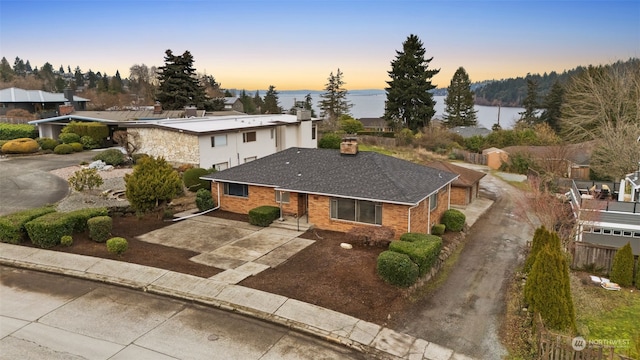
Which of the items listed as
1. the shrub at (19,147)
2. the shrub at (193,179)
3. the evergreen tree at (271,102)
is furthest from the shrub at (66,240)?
the evergreen tree at (271,102)

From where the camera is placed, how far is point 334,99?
3526 inches

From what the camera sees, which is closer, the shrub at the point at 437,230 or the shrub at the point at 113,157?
the shrub at the point at 437,230

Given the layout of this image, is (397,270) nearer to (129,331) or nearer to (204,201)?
(129,331)

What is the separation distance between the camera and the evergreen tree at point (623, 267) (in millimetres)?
16500

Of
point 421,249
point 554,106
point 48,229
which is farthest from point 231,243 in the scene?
point 554,106

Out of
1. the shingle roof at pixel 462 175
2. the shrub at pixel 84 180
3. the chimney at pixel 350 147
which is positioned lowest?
the shingle roof at pixel 462 175

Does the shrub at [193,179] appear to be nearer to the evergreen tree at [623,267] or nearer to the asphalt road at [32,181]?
the asphalt road at [32,181]

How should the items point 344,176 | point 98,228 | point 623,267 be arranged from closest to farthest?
point 623,267
point 98,228
point 344,176

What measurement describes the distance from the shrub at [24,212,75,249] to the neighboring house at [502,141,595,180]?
114ft

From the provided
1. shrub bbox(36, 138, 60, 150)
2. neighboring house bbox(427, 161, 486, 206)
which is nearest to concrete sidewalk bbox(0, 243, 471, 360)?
neighboring house bbox(427, 161, 486, 206)

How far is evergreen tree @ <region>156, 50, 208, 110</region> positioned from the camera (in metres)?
58.8

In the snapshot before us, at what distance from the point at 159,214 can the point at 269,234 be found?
238 inches

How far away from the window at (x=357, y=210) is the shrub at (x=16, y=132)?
37152mm

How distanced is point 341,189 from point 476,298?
25.1 feet
